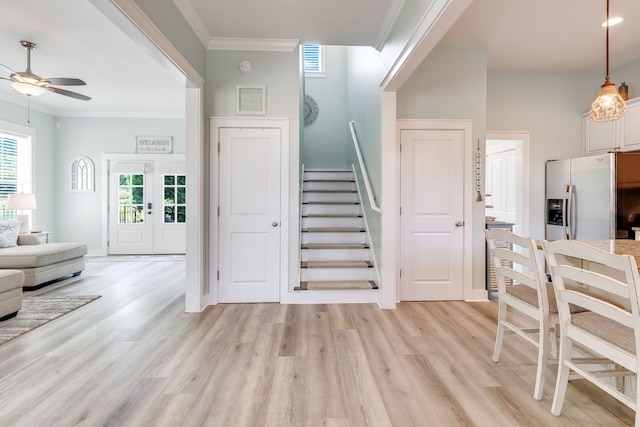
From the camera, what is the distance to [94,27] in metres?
3.25

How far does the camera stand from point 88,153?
6367 mm

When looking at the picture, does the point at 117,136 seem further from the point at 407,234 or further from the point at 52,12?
the point at 407,234

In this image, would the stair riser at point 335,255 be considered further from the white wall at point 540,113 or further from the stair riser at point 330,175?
the white wall at point 540,113

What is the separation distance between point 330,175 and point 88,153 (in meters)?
4.83

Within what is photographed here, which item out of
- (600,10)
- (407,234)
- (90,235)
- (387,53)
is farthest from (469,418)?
(90,235)

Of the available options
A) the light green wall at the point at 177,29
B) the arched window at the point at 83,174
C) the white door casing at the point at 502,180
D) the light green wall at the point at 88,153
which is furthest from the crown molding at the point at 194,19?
the arched window at the point at 83,174

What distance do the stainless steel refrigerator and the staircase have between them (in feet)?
7.97

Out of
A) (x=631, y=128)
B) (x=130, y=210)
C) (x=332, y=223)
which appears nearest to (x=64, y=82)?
(x=130, y=210)

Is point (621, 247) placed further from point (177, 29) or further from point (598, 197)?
point (177, 29)

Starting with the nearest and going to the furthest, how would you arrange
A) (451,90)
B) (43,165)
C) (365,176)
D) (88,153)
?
(451,90), (365,176), (43,165), (88,153)

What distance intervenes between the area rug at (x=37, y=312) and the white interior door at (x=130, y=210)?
111 inches

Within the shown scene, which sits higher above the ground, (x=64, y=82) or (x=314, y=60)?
(x=314, y=60)

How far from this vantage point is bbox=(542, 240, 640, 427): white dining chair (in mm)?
1304

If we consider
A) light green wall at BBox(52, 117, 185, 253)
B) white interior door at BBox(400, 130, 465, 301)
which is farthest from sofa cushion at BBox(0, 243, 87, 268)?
white interior door at BBox(400, 130, 465, 301)
